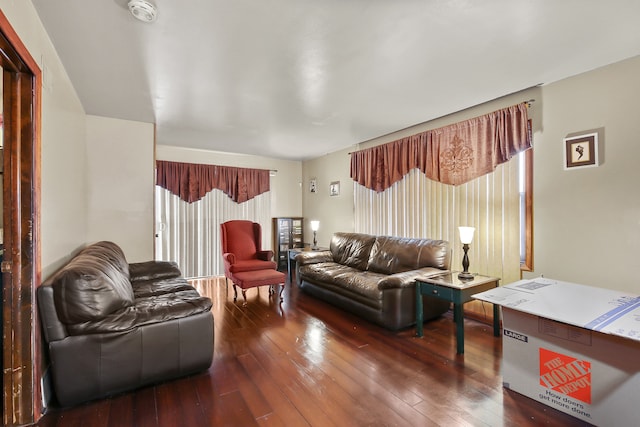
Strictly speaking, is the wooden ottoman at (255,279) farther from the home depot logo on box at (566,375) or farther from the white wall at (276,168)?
the home depot logo on box at (566,375)

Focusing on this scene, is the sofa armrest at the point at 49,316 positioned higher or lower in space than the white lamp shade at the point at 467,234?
lower

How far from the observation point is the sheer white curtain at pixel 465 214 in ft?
9.76

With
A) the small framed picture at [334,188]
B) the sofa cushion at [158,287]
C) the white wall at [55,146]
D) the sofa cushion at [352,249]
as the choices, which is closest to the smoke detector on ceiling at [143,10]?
the white wall at [55,146]

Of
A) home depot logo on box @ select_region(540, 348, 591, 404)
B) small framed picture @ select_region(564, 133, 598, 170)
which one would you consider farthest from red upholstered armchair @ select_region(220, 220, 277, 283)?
small framed picture @ select_region(564, 133, 598, 170)

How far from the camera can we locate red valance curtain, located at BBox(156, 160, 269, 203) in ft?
16.4

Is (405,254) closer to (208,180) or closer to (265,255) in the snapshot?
(265,255)

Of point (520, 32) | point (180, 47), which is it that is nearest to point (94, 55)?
point (180, 47)

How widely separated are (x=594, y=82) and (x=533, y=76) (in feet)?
1.51

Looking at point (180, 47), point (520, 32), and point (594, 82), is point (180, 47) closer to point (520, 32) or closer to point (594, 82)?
point (520, 32)

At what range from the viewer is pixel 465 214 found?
3375 mm

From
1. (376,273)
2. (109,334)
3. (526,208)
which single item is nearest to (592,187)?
(526,208)

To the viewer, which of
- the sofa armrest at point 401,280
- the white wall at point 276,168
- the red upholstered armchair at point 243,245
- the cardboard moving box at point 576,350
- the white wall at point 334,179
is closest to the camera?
the cardboard moving box at point 576,350

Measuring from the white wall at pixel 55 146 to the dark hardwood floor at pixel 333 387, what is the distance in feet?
3.76

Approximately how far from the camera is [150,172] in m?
3.83
